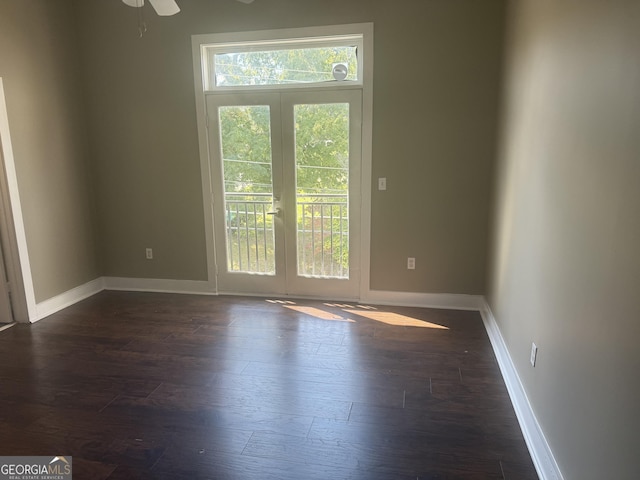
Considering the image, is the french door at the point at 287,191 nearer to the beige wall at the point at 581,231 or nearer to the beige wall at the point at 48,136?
the beige wall at the point at 48,136

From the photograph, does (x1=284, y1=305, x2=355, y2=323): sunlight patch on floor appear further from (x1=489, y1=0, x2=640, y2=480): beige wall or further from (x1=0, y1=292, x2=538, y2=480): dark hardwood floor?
(x1=489, y1=0, x2=640, y2=480): beige wall

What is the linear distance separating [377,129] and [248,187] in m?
1.32

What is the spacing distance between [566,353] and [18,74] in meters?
4.28

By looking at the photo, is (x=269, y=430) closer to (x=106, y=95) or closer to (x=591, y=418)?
(x=591, y=418)

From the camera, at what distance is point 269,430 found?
2.17 meters

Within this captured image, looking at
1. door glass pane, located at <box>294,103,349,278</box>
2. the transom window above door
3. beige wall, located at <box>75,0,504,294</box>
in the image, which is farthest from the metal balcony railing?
the transom window above door

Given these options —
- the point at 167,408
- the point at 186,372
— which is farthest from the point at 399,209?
the point at 167,408

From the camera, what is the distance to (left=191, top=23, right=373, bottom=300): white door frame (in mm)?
3594

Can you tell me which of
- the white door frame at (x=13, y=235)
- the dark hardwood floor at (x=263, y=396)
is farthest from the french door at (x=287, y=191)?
the white door frame at (x=13, y=235)

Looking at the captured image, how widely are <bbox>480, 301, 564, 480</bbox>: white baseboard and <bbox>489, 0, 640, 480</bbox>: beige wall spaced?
0.22 ft

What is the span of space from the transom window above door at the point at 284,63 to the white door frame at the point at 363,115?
5cm

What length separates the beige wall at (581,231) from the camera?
1.24 meters

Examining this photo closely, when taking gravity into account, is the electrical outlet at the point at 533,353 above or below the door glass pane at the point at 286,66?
below

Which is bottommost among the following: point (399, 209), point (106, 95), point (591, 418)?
point (591, 418)
